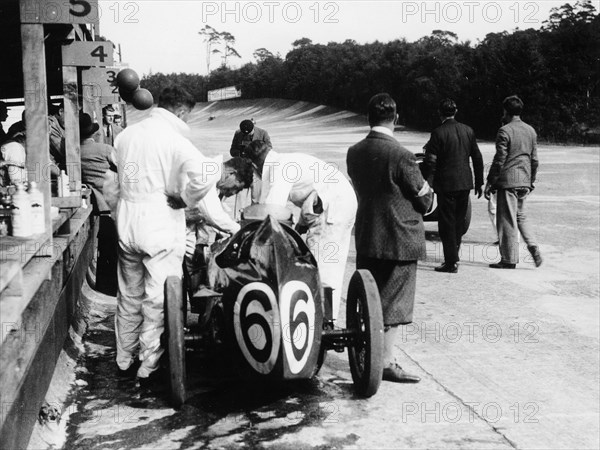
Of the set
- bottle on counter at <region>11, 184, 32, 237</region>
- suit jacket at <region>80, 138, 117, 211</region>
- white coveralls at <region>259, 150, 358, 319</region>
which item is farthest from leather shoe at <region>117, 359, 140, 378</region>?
suit jacket at <region>80, 138, 117, 211</region>

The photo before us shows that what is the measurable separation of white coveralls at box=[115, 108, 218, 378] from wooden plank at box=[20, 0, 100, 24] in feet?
3.16

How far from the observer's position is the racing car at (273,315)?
15.0ft

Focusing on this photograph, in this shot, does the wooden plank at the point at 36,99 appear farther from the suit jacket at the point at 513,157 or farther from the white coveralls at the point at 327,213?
the suit jacket at the point at 513,157

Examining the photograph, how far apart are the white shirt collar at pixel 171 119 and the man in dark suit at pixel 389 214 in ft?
3.90

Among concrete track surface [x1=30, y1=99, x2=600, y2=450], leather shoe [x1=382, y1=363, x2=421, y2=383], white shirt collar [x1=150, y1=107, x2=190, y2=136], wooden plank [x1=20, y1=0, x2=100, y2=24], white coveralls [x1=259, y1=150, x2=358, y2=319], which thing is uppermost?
wooden plank [x1=20, y1=0, x2=100, y2=24]

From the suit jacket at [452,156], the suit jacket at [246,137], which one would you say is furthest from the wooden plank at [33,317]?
the suit jacket at [246,137]

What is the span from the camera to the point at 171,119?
547 cm

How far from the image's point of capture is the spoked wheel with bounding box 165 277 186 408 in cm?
474

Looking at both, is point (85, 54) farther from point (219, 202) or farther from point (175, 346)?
point (175, 346)

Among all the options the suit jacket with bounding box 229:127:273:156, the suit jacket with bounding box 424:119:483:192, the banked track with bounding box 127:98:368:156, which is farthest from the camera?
the banked track with bounding box 127:98:368:156

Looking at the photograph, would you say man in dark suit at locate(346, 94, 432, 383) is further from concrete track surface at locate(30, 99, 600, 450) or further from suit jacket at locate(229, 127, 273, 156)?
suit jacket at locate(229, 127, 273, 156)

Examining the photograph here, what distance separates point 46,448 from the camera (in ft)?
14.7

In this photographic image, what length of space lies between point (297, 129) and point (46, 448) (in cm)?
5090

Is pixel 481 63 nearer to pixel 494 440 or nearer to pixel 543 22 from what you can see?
pixel 543 22
